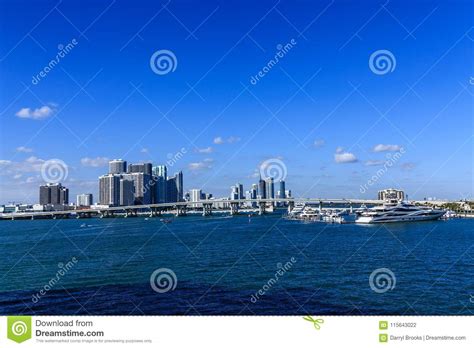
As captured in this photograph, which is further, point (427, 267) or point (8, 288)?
point (427, 267)

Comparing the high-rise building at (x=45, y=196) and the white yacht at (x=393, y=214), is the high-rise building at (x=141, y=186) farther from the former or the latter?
the white yacht at (x=393, y=214)

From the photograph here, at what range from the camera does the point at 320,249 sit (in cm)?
1789

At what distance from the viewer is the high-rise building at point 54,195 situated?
4988cm

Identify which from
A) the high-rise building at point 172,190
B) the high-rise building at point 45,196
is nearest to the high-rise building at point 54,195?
the high-rise building at point 45,196

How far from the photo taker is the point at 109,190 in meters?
55.8

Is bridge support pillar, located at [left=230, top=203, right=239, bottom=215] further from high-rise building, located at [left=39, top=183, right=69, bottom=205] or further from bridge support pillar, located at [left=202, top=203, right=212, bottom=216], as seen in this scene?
high-rise building, located at [left=39, top=183, right=69, bottom=205]

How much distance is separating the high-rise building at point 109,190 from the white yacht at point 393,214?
32.1 m

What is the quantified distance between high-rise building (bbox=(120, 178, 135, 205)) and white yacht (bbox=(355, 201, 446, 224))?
30044 millimetres

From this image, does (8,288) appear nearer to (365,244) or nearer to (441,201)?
(365,244)

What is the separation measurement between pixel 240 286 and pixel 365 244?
12.1 meters

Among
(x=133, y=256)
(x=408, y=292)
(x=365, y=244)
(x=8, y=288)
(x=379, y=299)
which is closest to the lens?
(x=379, y=299)
